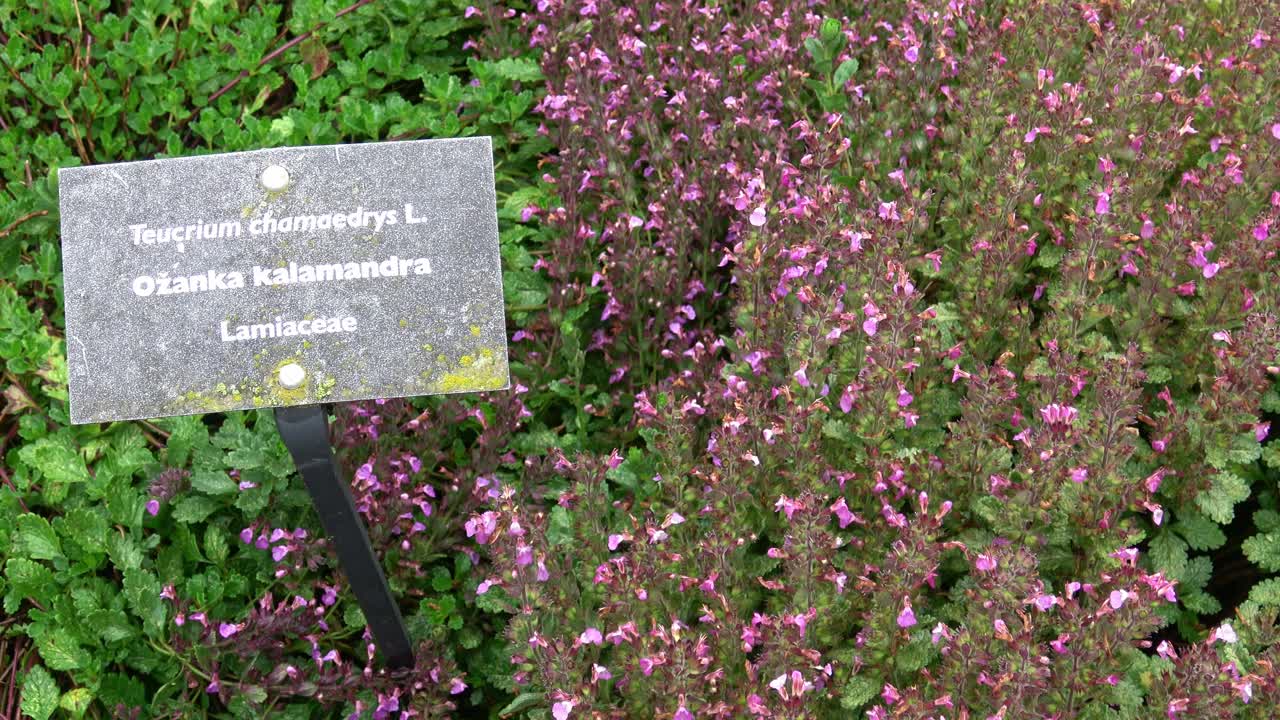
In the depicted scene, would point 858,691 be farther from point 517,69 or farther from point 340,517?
point 517,69

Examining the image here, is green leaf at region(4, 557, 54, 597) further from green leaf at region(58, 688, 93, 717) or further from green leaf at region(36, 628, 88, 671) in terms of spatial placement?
green leaf at region(58, 688, 93, 717)

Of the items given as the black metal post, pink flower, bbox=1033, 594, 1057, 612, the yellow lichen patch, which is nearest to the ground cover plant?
pink flower, bbox=1033, 594, 1057, 612

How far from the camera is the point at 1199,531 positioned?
223cm

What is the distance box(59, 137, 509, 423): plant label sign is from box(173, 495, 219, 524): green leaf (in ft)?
2.17

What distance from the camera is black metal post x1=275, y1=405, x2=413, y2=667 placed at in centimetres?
206

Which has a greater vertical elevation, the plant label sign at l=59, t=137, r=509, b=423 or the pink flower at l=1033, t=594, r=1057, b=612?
the pink flower at l=1033, t=594, r=1057, b=612

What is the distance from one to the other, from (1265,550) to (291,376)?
6.44 feet

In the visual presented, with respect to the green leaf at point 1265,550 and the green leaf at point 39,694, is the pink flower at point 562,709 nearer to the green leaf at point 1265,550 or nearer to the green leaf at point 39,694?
the green leaf at point 39,694

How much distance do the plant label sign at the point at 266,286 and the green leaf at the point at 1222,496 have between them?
4.68ft

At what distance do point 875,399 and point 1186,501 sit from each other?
707mm

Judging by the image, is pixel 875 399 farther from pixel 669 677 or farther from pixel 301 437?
pixel 301 437

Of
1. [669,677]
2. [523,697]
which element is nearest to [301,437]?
[523,697]

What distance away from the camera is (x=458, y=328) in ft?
6.81

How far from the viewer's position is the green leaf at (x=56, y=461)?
8.82 feet
